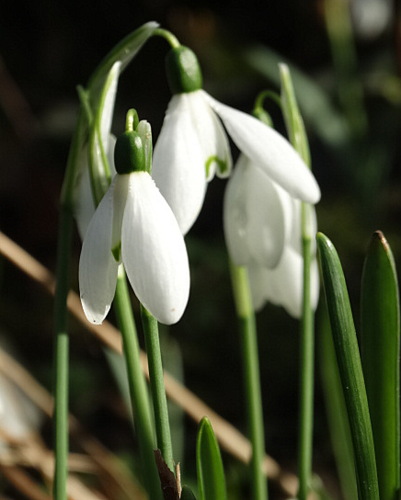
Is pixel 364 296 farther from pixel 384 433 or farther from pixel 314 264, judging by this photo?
pixel 314 264

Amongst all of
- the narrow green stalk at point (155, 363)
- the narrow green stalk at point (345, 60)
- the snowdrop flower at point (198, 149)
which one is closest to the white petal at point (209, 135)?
the snowdrop flower at point (198, 149)

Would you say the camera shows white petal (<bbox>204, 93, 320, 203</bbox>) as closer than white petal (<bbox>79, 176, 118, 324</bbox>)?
No

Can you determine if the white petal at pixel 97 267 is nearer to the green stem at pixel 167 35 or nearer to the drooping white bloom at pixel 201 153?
the drooping white bloom at pixel 201 153

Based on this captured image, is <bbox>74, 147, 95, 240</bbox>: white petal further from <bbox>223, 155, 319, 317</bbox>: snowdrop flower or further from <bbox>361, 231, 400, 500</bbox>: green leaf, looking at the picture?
<bbox>361, 231, 400, 500</bbox>: green leaf

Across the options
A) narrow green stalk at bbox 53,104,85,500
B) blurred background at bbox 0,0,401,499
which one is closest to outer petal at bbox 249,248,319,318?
narrow green stalk at bbox 53,104,85,500

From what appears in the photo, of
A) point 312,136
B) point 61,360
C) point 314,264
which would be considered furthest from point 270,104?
point 61,360

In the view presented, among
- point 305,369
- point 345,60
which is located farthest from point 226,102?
point 305,369

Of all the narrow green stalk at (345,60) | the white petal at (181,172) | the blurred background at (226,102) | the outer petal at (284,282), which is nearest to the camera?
the white petal at (181,172)
